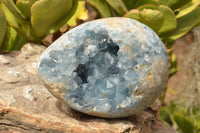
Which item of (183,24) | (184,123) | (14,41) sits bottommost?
(184,123)

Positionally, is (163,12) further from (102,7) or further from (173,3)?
(102,7)

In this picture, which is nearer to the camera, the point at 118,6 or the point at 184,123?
the point at 118,6

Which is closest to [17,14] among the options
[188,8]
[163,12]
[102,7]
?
[102,7]

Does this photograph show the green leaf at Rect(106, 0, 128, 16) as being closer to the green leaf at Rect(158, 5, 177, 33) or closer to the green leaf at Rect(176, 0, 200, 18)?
the green leaf at Rect(158, 5, 177, 33)

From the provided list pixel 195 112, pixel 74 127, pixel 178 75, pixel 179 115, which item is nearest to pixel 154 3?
pixel 74 127

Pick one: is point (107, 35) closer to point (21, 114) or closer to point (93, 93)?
point (93, 93)
